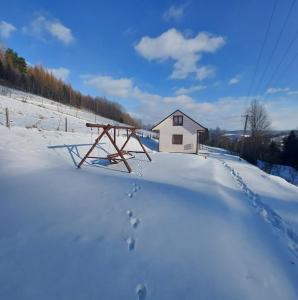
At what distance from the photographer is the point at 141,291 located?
2326 millimetres

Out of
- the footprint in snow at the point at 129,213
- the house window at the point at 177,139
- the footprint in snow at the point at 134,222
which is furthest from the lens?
the house window at the point at 177,139

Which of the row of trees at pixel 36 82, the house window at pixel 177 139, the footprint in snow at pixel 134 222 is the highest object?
the row of trees at pixel 36 82

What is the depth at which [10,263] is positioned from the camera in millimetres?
2531

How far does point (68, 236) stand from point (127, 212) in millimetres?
1300

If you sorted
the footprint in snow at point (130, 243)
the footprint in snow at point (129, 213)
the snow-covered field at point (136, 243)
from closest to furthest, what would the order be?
1. the snow-covered field at point (136, 243)
2. the footprint in snow at point (130, 243)
3. the footprint in snow at point (129, 213)

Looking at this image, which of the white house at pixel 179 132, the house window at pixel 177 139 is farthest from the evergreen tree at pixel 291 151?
the house window at pixel 177 139

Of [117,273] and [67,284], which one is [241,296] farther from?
[67,284]

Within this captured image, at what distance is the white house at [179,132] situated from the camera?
25.0 m

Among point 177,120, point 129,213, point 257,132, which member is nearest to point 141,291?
point 129,213

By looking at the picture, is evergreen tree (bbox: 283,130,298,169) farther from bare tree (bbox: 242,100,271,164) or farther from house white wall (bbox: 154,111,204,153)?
house white wall (bbox: 154,111,204,153)

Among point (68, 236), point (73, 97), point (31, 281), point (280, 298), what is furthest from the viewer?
point (73, 97)

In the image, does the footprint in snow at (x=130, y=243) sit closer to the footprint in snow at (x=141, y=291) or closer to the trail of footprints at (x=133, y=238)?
→ the trail of footprints at (x=133, y=238)

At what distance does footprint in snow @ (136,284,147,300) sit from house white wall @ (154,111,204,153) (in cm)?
2315

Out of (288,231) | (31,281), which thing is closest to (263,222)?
(288,231)
